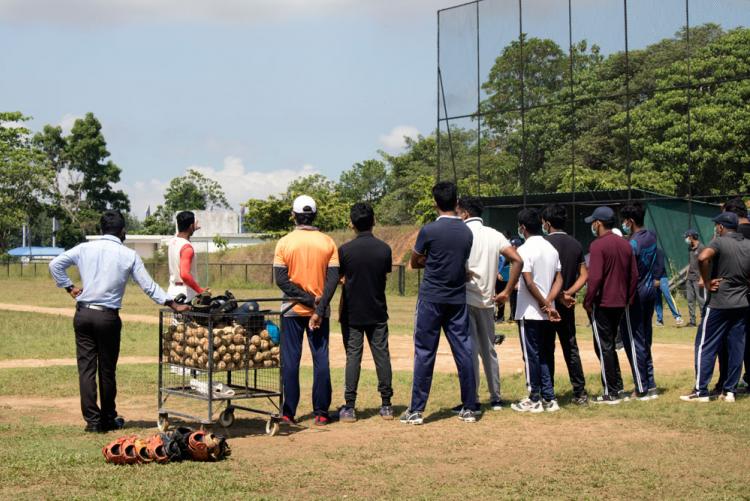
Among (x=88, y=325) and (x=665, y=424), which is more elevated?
(x=88, y=325)

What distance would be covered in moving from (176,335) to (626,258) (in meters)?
4.59

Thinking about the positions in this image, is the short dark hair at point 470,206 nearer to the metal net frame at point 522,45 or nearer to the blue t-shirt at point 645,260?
the blue t-shirt at point 645,260

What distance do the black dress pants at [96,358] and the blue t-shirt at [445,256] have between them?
289 cm

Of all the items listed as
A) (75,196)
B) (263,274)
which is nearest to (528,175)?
(263,274)

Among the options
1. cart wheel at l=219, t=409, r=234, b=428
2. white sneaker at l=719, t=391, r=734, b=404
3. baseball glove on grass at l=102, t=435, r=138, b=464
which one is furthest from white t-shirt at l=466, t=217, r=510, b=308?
baseball glove on grass at l=102, t=435, r=138, b=464

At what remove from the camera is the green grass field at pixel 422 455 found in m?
6.89

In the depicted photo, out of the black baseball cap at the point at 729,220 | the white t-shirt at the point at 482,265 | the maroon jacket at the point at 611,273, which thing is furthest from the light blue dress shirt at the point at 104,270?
the black baseball cap at the point at 729,220

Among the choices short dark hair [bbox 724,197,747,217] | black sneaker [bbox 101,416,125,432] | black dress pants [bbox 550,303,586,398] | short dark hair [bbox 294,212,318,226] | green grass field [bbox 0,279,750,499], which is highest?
short dark hair [bbox 724,197,747,217]

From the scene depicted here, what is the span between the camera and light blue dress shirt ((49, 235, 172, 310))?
9352 millimetres

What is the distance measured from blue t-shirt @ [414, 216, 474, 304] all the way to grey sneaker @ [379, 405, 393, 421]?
1.18 m

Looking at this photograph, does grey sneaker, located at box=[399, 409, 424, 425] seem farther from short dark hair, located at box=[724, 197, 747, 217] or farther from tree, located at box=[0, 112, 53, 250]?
tree, located at box=[0, 112, 53, 250]

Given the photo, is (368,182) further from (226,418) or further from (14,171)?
A: (226,418)

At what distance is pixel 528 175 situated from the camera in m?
35.8

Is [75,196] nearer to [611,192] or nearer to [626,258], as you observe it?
[611,192]
